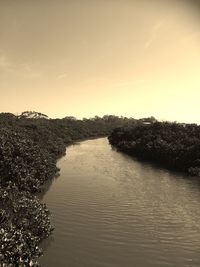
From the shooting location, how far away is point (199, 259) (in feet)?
80.0

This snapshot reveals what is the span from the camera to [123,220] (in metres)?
31.6

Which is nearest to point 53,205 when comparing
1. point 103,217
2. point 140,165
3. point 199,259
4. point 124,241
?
point 103,217

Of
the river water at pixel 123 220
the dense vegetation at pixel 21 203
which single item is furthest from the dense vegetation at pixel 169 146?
the dense vegetation at pixel 21 203

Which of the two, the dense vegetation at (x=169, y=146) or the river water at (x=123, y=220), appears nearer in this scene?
the river water at (x=123, y=220)

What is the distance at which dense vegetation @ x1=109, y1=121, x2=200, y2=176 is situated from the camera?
55.8 meters

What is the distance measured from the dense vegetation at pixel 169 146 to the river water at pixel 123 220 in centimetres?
426

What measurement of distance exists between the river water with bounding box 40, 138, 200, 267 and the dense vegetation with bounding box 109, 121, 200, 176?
4.26 meters

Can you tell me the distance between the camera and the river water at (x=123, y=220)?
81.2 feet

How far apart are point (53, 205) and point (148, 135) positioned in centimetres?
4517

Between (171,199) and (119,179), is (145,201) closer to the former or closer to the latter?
(171,199)

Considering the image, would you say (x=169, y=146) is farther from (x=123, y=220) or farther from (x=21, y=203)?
(x=21, y=203)

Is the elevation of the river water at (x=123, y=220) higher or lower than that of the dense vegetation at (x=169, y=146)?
lower

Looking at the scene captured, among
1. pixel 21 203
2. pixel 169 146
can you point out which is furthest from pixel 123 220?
pixel 169 146

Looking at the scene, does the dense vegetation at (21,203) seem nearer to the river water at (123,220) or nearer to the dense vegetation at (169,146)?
the river water at (123,220)
